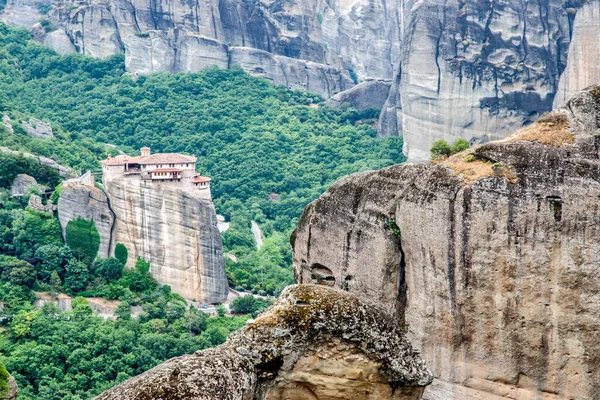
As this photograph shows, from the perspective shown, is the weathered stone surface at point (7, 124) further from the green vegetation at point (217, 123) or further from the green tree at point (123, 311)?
the green tree at point (123, 311)

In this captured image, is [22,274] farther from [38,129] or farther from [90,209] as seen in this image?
[38,129]

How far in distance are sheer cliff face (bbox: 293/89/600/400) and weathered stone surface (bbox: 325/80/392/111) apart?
264ft

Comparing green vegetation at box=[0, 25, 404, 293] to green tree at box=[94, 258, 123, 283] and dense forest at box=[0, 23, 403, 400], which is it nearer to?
dense forest at box=[0, 23, 403, 400]

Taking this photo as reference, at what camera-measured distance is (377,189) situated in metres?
16.5

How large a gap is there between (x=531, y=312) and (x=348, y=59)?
10364cm

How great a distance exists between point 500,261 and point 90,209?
3999cm

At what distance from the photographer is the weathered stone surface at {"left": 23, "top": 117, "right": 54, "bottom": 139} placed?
68.7 meters

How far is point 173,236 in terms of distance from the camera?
53.2 m

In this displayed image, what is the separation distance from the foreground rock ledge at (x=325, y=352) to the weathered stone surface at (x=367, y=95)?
87.8 metres

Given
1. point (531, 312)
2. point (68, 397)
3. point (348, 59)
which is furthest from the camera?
point (348, 59)

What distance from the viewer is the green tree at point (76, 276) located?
163ft

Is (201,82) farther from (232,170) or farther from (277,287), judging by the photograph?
(277,287)

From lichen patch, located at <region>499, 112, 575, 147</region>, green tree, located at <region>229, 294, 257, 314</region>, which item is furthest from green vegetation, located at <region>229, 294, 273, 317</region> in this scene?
lichen patch, located at <region>499, 112, 575, 147</region>

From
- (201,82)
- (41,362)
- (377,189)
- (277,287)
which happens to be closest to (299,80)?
(201,82)
